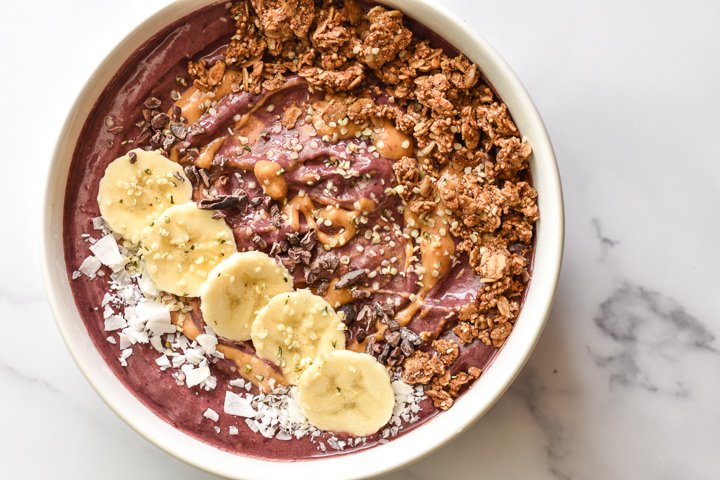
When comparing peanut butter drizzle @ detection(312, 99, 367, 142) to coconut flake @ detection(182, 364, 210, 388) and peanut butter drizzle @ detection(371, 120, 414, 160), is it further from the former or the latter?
coconut flake @ detection(182, 364, 210, 388)

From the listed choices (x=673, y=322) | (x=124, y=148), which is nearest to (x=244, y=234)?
(x=124, y=148)

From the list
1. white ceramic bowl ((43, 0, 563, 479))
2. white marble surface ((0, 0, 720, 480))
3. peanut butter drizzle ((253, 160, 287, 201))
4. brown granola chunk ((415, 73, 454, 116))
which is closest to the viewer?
Result: white ceramic bowl ((43, 0, 563, 479))

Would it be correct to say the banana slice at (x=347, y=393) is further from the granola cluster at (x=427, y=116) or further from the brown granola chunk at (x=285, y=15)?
the brown granola chunk at (x=285, y=15)

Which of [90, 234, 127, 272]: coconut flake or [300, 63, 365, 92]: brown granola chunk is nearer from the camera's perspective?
[300, 63, 365, 92]: brown granola chunk

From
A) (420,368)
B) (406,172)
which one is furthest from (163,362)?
(406,172)

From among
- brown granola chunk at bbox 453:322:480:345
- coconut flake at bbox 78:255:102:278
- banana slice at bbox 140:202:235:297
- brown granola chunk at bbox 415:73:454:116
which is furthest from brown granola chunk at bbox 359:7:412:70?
coconut flake at bbox 78:255:102:278

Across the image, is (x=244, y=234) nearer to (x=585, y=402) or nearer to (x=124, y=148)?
(x=124, y=148)

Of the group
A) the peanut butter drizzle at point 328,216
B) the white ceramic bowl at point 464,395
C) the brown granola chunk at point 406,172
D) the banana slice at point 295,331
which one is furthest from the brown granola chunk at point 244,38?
the banana slice at point 295,331
